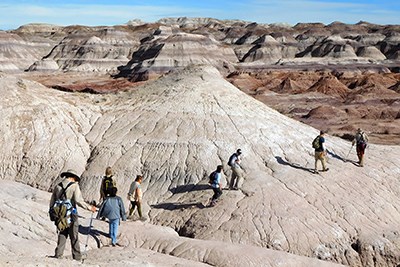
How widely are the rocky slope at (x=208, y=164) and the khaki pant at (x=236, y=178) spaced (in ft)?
0.81

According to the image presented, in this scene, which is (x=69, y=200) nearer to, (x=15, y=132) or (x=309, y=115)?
(x=15, y=132)

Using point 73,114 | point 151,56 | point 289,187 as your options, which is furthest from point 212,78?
point 151,56

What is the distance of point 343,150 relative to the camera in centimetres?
1956

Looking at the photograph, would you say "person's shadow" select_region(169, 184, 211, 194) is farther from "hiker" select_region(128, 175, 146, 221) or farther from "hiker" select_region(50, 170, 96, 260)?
"hiker" select_region(50, 170, 96, 260)

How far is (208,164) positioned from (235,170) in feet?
5.86

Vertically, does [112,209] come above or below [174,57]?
above

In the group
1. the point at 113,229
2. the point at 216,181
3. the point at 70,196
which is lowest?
the point at 113,229

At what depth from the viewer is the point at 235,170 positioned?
52.6 ft

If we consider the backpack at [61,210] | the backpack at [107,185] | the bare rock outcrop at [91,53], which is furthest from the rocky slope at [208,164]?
the bare rock outcrop at [91,53]

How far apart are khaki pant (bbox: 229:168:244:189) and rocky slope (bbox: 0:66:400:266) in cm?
25

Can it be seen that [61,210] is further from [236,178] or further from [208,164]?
[208,164]

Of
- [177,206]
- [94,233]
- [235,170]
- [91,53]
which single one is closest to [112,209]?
[94,233]

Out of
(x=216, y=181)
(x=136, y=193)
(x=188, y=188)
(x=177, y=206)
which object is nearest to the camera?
(x=136, y=193)

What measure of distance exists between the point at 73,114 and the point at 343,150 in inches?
412
